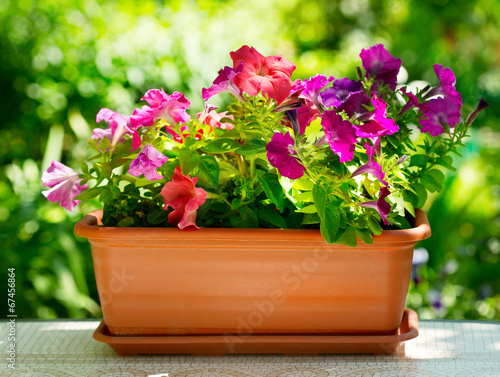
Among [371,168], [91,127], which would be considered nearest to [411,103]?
[371,168]

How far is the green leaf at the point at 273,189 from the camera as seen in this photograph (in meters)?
0.77

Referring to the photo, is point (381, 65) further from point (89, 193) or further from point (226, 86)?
point (89, 193)

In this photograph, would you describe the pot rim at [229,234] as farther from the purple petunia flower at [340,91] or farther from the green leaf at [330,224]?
the purple petunia flower at [340,91]

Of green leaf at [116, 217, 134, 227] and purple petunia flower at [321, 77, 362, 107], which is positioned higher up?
purple petunia flower at [321, 77, 362, 107]

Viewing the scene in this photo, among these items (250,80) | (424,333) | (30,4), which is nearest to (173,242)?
(250,80)

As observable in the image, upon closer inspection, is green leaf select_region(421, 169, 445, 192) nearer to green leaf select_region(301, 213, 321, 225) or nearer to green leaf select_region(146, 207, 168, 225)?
green leaf select_region(301, 213, 321, 225)

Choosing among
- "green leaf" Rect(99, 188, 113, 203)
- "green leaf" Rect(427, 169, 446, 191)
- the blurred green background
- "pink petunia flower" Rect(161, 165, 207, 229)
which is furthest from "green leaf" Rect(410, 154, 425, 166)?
the blurred green background

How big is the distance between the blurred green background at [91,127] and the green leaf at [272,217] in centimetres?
133

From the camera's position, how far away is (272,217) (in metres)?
0.80

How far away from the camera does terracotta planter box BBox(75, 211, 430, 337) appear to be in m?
0.77

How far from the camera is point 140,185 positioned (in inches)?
32.9

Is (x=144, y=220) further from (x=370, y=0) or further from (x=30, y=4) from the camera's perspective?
(x=370, y=0)

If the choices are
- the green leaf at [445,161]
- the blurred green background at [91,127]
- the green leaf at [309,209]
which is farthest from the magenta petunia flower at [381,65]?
the blurred green background at [91,127]

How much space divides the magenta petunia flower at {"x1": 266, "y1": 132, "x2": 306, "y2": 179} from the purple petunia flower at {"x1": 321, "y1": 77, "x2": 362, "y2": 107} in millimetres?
115
